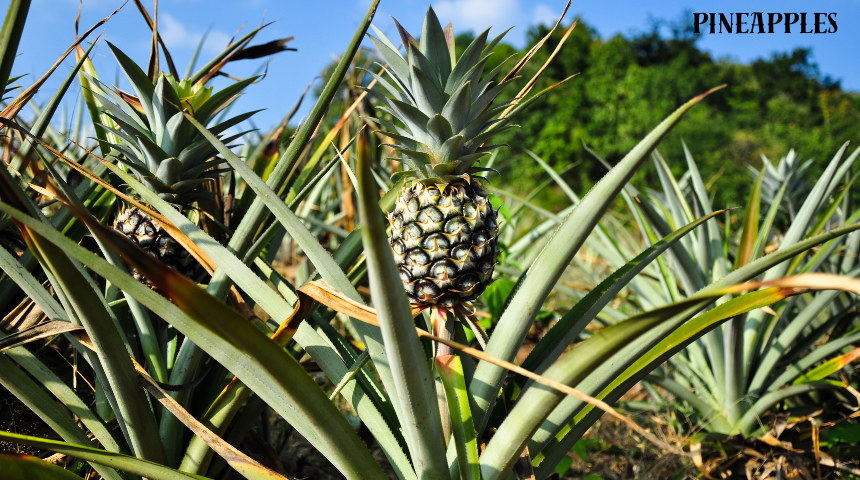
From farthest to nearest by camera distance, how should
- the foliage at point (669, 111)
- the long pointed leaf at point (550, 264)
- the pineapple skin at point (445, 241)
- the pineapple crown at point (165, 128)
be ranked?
1. the foliage at point (669, 111)
2. the pineapple crown at point (165, 128)
3. the pineapple skin at point (445, 241)
4. the long pointed leaf at point (550, 264)

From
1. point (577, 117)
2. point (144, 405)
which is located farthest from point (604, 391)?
point (577, 117)

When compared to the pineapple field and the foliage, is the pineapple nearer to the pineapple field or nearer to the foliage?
the pineapple field

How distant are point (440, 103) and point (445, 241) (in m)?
0.27

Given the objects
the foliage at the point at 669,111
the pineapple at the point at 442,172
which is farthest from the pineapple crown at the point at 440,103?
the foliage at the point at 669,111

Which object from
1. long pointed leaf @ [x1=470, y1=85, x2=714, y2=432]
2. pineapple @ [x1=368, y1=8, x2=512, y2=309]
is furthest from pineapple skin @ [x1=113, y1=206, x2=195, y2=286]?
long pointed leaf @ [x1=470, y1=85, x2=714, y2=432]

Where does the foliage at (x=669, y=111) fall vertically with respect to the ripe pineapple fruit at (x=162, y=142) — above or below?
above

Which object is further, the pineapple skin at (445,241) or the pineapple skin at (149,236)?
the pineapple skin at (149,236)

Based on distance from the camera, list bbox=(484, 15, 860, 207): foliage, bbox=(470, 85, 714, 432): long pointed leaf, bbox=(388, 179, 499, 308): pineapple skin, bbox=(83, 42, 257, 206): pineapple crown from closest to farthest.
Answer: bbox=(470, 85, 714, 432): long pointed leaf, bbox=(388, 179, 499, 308): pineapple skin, bbox=(83, 42, 257, 206): pineapple crown, bbox=(484, 15, 860, 207): foliage

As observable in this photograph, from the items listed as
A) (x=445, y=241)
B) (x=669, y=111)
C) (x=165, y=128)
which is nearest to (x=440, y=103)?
(x=445, y=241)

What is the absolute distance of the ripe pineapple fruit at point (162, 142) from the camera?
100 cm

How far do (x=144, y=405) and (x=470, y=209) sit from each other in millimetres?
654

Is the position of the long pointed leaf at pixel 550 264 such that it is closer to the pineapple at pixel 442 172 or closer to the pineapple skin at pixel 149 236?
the pineapple at pixel 442 172

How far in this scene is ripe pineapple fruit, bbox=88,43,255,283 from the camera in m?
1.00

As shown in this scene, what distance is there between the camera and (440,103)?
0.91 metres
